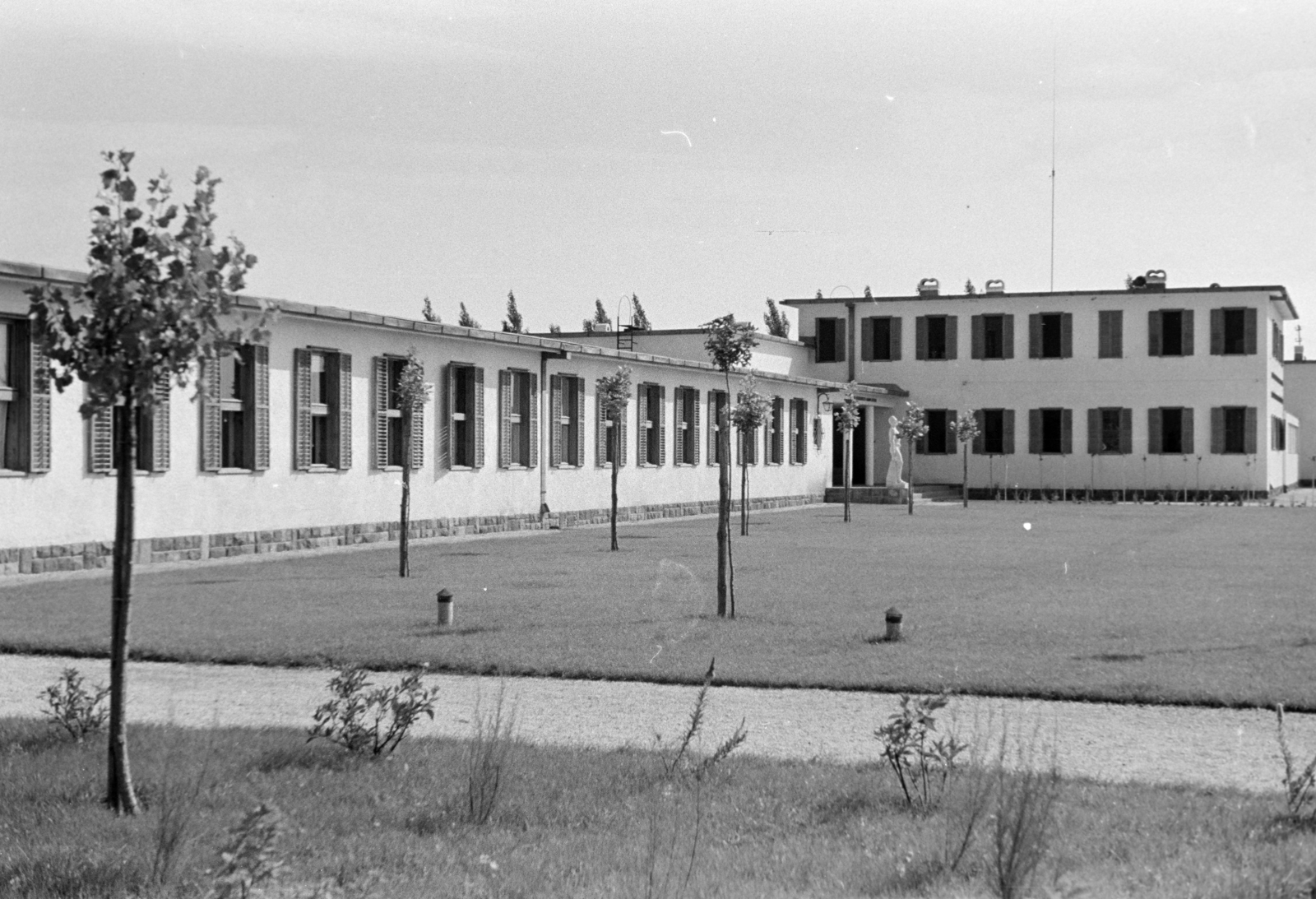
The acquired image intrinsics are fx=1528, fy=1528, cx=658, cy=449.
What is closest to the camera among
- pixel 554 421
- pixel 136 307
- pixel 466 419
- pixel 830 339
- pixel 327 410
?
pixel 136 307

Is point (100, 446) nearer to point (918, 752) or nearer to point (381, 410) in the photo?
point (381, 410)

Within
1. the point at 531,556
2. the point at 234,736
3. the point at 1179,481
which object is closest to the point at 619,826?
the point at 234,736

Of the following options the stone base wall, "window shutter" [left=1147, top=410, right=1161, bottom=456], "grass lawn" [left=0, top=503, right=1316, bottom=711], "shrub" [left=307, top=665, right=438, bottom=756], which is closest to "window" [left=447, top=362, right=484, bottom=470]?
the stone base wall

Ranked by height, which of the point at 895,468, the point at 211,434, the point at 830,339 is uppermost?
the point at 830,339

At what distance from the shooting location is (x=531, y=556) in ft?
75.8

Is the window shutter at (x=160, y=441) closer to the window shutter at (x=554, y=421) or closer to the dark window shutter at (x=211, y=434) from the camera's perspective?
the dark window shutter at (x=211, y=434)

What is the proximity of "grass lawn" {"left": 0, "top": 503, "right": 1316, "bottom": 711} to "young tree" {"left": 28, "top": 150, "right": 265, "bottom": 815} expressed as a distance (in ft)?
16.6

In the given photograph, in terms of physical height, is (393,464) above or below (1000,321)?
below

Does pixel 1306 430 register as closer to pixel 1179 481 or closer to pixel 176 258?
pixel 1179 481

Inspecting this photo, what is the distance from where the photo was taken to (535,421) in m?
32.0

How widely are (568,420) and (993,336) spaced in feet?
84.1

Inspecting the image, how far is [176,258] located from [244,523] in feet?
58.3

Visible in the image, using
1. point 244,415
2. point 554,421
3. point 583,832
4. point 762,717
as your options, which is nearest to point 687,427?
point 554,421

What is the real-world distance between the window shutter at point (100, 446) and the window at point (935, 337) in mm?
39123
